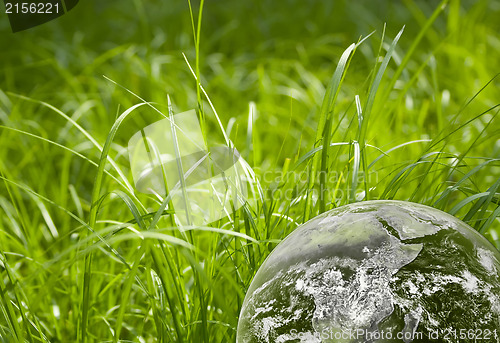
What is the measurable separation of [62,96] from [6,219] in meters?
1.01

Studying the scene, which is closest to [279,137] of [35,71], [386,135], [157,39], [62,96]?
[386,135]

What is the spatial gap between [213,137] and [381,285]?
207cm

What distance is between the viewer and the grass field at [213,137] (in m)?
1.44

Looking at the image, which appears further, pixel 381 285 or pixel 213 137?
pixel 213 137

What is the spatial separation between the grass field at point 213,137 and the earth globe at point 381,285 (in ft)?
0.34

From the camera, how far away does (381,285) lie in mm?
1053

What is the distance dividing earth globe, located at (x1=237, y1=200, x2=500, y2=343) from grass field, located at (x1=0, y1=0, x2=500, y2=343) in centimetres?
10

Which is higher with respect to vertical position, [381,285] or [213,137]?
[381,285]

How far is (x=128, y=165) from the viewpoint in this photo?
2.72m

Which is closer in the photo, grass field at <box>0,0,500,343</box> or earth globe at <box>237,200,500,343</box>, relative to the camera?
earth globe at <box>237,200,500,343</box>

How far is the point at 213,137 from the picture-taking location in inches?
120

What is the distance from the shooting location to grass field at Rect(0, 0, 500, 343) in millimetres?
1439

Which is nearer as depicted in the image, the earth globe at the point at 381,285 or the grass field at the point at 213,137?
the earth globe at the point at 381,285

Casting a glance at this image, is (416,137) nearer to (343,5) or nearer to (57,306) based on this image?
(57,306)
